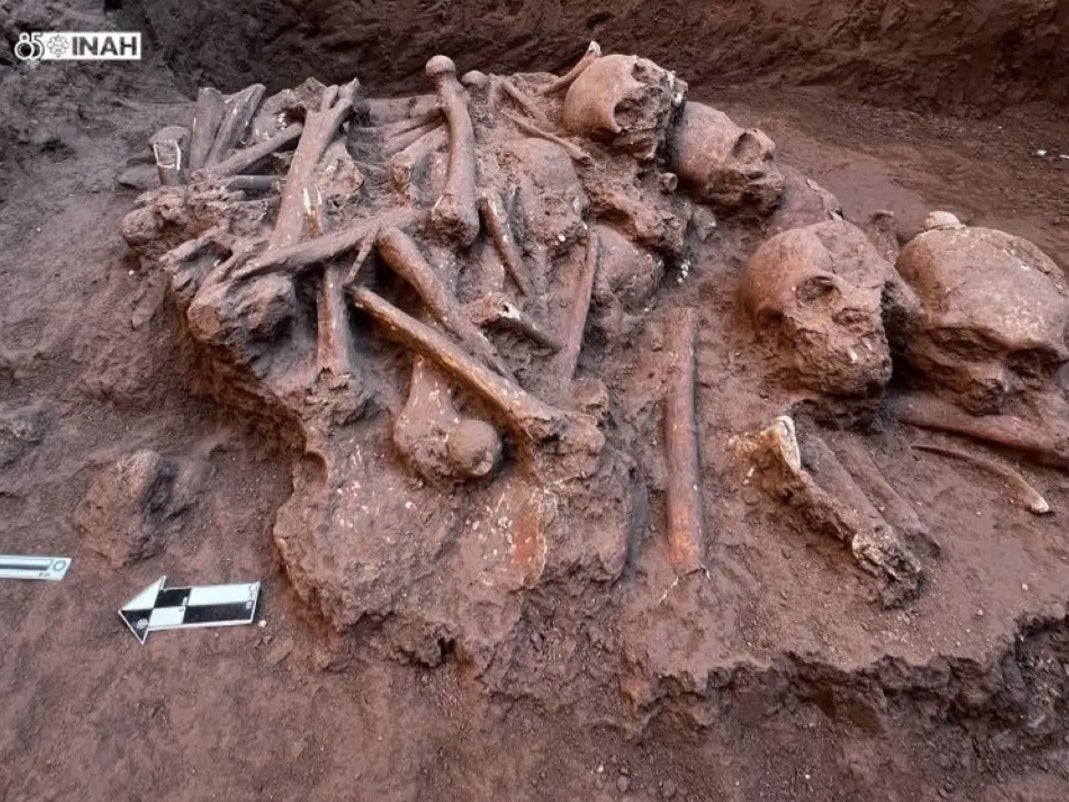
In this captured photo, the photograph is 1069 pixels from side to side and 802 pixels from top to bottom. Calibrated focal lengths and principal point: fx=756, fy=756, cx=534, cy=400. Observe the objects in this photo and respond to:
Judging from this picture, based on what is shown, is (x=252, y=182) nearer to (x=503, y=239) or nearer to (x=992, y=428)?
(x=503, y=239)

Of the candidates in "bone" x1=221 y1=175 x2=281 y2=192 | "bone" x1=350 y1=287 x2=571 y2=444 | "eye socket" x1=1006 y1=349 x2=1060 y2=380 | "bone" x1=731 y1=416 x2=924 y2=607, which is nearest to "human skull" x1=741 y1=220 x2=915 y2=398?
"bone" x1=731 y1=416 x2=924 y2=607

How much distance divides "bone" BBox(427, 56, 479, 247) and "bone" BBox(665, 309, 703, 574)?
1.02 metres

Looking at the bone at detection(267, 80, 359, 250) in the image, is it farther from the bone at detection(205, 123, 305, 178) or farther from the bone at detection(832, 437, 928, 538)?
the bone at detection(832, 437, 928, 538)

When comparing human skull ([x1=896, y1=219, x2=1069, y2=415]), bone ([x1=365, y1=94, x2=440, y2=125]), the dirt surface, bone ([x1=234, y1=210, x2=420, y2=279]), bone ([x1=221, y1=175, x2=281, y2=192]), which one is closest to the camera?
bone ([x1=234, y1=210, x2=420, y2=279])

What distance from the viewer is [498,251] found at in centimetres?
327

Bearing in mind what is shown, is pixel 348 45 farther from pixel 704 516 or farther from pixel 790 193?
pixel 704 516

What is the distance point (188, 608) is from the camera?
106 inches

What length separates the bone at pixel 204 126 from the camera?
12.3 feet

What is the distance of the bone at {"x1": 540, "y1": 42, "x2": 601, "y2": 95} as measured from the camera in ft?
13.0

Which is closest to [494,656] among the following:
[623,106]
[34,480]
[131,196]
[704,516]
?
[704,516]

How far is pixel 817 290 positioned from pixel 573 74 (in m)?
1.84

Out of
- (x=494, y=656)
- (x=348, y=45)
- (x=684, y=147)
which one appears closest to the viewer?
(x=494, y=656)

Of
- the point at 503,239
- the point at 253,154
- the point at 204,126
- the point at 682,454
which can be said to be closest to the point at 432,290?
the point at 503,239

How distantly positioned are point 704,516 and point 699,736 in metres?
0.76
